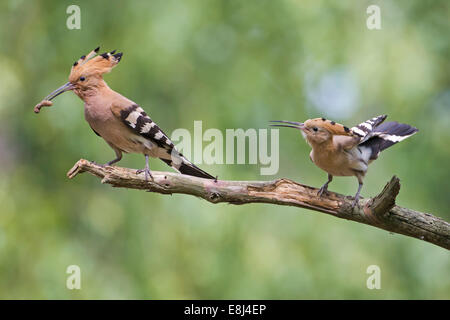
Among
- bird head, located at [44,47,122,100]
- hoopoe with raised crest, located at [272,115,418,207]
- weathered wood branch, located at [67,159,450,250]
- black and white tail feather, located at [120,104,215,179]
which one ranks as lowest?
weathered wood branch, located at [67,159,450,250]

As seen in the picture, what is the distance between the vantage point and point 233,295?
6172mm

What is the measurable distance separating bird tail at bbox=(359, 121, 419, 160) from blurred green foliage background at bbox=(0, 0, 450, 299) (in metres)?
2.15

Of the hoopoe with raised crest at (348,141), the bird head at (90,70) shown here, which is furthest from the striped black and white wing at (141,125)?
the hoopoe with raised crest at (348,141)

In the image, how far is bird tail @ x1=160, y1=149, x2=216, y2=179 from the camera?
4059mm

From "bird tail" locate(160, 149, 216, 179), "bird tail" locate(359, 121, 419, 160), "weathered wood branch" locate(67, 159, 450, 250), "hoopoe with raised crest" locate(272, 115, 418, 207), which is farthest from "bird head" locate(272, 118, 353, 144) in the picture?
"bird tail" locate(160, 149, 216, 179)

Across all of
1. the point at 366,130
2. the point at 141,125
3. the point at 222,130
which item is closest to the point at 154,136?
the point at 141,125

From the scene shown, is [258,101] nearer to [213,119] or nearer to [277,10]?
[213,119]

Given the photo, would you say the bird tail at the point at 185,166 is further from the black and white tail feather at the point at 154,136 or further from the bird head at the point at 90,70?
the bird head at the point at 90,70

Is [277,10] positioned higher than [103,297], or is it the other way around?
[277,10]

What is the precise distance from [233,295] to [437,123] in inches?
115

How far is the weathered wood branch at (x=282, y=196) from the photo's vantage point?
3600 mm

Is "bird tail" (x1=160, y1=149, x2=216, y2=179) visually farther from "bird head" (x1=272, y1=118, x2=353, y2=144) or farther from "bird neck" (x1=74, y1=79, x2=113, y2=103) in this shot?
"bird head" (x1=272, y1=118, x2=353, y2=144)
